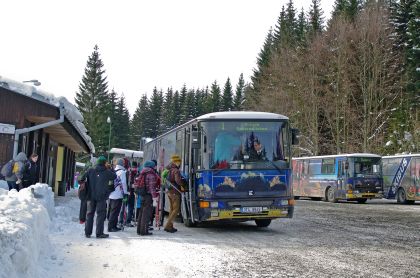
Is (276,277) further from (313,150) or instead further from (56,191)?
(313,150)

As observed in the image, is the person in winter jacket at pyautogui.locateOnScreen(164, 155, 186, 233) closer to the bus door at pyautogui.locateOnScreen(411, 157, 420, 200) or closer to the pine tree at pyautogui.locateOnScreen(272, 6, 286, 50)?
the bus door at pyautogui.locateOnScreen(411, 157, 420, 200)

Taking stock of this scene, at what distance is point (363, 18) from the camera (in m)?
42.7

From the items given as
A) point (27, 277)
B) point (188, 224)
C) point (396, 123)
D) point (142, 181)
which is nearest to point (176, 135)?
point (188, 224)

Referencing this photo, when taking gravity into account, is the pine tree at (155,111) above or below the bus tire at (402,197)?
above

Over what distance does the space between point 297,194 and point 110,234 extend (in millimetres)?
27344

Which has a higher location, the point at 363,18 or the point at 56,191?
the point at 363,18

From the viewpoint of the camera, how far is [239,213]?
11875mm

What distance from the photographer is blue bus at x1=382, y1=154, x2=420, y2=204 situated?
2856 cm

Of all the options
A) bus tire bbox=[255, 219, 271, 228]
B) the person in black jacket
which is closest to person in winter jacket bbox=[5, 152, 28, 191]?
the person in black jacket

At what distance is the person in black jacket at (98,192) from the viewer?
10.2 meters

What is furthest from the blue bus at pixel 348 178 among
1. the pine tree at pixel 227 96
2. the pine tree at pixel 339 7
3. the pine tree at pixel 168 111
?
the pine tree at pixel 168 111

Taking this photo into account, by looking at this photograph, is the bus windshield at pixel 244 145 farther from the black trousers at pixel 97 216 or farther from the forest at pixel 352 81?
the forest at pixel 352 81

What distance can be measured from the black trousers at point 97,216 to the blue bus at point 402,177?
2299 cm

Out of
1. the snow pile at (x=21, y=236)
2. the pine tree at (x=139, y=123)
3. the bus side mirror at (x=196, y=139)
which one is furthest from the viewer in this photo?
the pine tree at (x=139, y=123)
